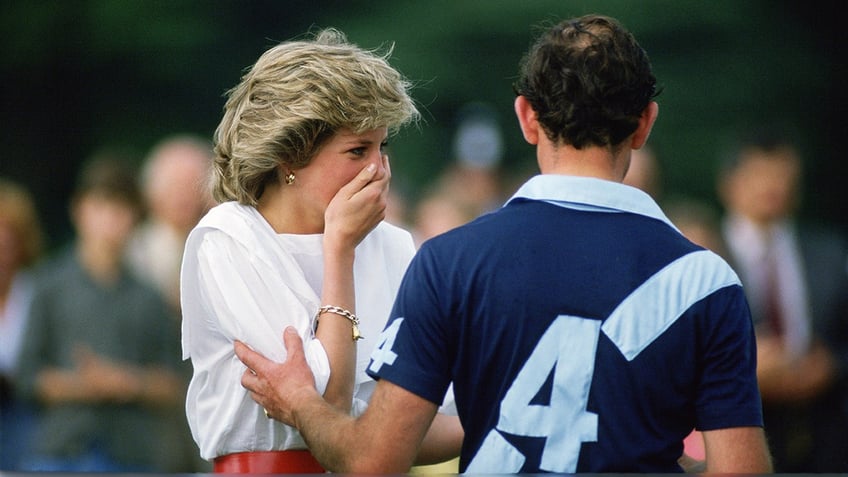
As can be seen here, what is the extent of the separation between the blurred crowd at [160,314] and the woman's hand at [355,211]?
8.52 feet

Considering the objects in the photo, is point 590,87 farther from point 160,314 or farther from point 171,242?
point 171,242

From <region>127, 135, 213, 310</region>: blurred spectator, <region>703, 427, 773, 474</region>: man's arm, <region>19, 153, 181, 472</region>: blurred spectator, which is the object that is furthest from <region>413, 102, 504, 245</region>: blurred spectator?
<region>703, 427, 773, 474</region>: man's arm

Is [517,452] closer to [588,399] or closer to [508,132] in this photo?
[588,399]

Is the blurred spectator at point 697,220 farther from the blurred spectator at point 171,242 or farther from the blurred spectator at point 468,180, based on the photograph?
the blurred spectator at point 171,242

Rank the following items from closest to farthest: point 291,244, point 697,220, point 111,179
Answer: point 291,244, point 697,220, point 111,179

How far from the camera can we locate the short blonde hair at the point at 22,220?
5.40 meters

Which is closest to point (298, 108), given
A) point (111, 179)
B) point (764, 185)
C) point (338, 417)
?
point (338, 417)

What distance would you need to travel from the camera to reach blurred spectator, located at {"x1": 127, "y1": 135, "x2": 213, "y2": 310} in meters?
5.10

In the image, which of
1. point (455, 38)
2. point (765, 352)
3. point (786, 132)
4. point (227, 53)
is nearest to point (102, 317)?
point (227, 53)

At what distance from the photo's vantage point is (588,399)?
199 cm

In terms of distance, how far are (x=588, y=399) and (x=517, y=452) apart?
0.14m

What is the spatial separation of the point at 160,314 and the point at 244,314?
2705 mm

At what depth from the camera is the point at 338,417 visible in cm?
221

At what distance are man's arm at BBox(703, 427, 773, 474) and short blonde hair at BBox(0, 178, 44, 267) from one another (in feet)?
12.7
